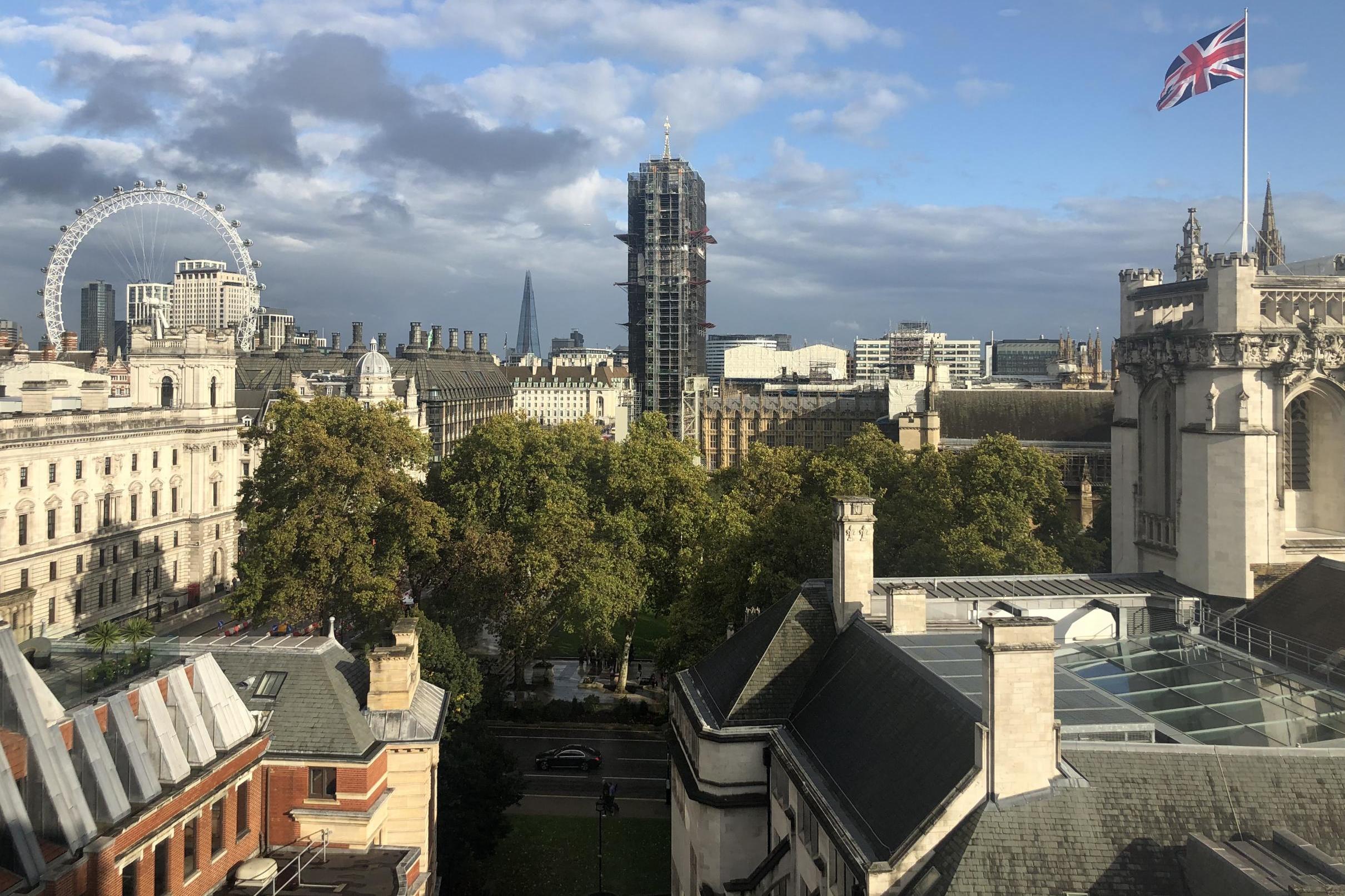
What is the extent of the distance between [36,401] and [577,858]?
46188 millimetres

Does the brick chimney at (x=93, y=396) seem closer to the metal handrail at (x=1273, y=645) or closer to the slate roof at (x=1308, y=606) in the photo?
the metal handrail at (x=1273, y=645)

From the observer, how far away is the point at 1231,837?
15.7 meters

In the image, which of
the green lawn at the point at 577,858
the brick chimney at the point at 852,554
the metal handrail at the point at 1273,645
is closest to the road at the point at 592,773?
the green lawn at the point at 577,858

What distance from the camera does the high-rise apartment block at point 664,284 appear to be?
141 m

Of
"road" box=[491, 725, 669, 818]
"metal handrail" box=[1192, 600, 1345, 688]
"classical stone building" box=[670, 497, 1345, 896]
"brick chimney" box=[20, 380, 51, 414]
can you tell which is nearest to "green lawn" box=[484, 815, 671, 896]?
"road" box=[491, 725, 669, 818]

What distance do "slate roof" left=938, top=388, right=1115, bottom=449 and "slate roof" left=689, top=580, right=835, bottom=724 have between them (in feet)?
242

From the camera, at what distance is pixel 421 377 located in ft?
371

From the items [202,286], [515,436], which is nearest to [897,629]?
[515,436]

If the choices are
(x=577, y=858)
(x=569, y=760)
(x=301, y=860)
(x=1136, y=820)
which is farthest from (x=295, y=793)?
(x=569, y=760)

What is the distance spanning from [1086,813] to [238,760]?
15.7 meters

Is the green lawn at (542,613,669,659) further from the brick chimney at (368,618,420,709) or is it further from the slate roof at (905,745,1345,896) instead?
the slate roof at (905,745,1345,896)

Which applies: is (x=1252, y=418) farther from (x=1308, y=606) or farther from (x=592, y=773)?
(x=592, y=773)

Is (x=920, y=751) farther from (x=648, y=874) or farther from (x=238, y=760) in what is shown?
(x=648, y=874)

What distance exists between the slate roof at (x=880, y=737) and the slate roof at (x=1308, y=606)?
9.53 meters
